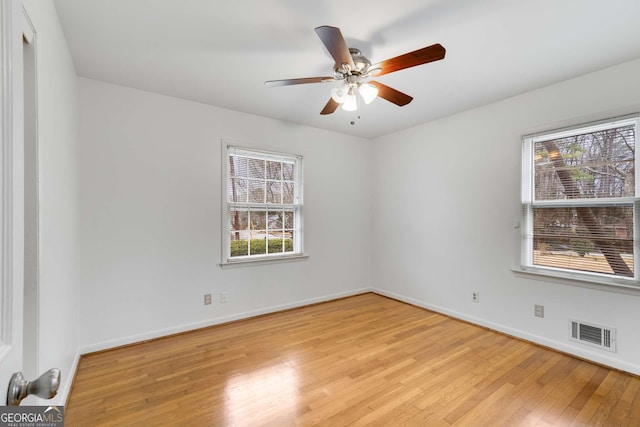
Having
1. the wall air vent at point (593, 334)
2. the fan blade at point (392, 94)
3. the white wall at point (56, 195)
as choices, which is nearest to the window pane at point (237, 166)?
the white wall at point (56, 195)

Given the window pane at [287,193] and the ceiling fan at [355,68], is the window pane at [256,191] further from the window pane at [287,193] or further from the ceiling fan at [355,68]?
the ceiling fan at [355,68]

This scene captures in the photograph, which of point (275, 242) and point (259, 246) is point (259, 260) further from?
point (275, 242)

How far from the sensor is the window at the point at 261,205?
138 inches

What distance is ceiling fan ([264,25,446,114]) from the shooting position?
1.67 meters

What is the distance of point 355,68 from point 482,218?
2.35 meters

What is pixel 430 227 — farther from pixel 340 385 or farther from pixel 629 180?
pixel 340 385

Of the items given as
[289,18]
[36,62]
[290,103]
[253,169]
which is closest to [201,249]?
[253,169]

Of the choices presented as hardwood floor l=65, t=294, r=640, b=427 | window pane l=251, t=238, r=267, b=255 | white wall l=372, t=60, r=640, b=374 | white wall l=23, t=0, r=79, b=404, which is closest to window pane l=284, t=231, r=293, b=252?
window pane l=251, t=238, r=267, b=255

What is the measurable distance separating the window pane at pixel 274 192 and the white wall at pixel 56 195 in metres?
1.94

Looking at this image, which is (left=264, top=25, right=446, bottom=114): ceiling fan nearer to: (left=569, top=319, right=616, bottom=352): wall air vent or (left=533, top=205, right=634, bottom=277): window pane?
(left=533, top=205, right=634, bottom=277): window pane

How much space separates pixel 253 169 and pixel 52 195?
2.15 meters

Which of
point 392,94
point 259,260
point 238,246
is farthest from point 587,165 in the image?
point 238,246

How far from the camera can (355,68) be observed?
206cm

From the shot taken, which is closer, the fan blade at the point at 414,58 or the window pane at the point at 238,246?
the fan blade at the point at 414,58
